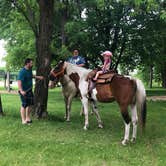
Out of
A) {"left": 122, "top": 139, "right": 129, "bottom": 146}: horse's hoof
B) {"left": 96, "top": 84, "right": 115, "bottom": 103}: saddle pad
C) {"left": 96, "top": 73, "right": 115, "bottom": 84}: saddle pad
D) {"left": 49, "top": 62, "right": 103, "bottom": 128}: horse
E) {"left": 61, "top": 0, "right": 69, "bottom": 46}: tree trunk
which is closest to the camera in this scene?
{"left": 122, "top": 139, "right": 129, "bottom": 146}: horse's hoof

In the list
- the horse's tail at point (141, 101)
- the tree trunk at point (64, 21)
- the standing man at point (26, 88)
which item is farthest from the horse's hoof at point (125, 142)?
the tree trunk at point (64, 21)

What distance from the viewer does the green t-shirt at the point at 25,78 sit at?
10.6m

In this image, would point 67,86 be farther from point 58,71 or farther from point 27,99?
point 27,99

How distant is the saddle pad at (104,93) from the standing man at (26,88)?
2.15 meters

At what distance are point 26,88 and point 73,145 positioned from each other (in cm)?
322

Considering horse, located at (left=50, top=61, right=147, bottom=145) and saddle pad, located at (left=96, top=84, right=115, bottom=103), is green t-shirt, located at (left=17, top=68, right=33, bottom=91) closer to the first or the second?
horse, located at (left=50, top=61, right=147, bottom=145)

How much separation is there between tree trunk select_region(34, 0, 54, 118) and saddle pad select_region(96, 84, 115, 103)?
2575mm

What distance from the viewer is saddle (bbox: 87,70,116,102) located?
9.30 metres

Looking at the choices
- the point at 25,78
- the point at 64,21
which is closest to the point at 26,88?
the point at 25,78

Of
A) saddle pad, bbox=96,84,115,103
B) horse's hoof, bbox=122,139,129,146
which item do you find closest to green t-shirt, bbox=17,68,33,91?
saddle pad, bbox=96,84,115,103

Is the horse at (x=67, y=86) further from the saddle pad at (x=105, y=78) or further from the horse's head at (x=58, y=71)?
the saddle pad at (x=105, y=78)

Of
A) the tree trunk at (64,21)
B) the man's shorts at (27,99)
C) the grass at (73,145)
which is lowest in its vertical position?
the grass at (73,145)

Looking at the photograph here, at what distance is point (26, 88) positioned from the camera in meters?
10.7

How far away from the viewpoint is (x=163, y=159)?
7.19m
